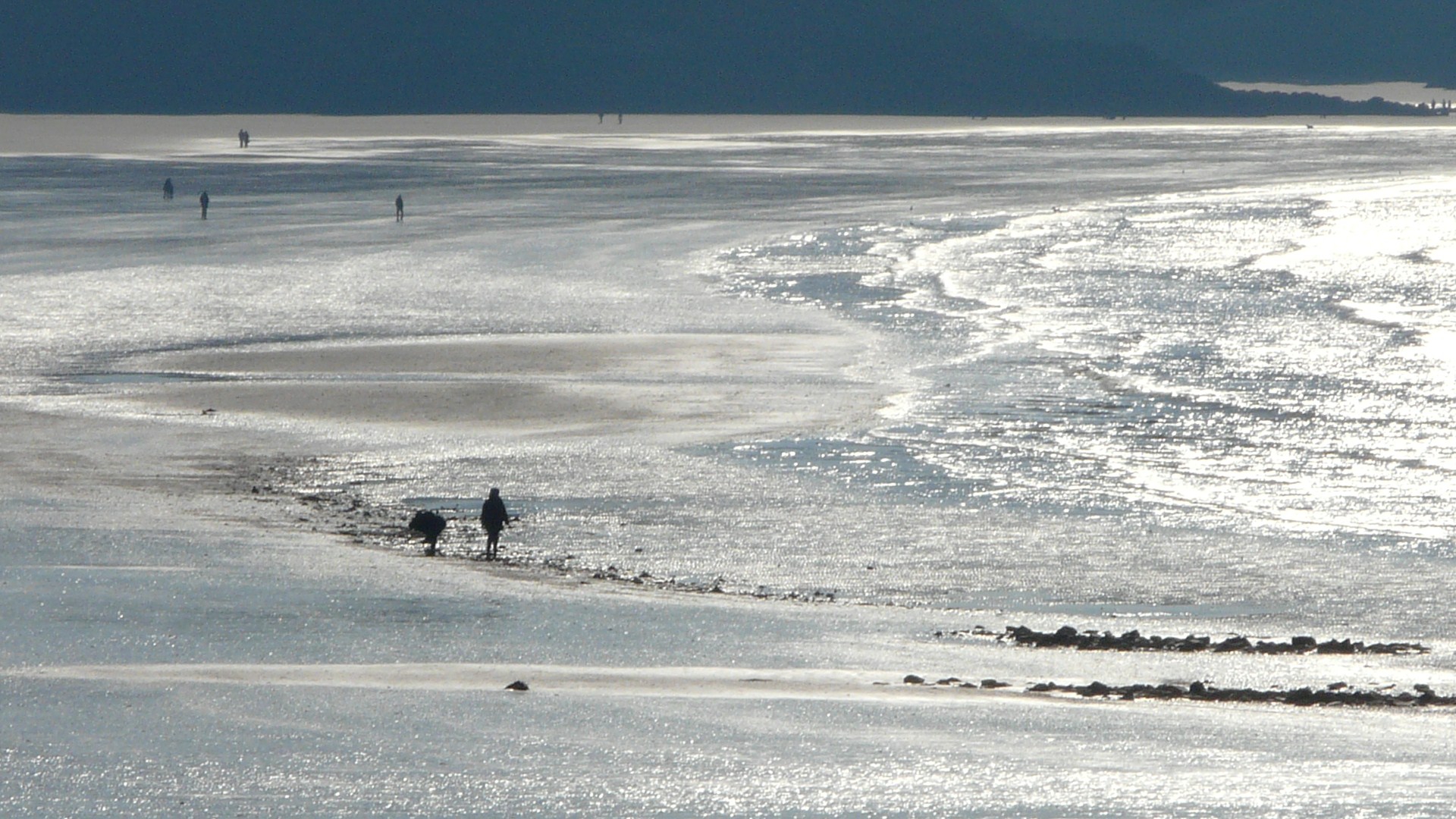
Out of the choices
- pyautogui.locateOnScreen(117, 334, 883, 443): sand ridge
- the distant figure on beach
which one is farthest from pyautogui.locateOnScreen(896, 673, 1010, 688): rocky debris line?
pyautogui.locateOnScreen(117, 334, 883, 443): sand ridge

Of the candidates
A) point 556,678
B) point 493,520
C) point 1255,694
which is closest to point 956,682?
point 1255,694

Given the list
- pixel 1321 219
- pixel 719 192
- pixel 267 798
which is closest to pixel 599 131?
pixel 719 192

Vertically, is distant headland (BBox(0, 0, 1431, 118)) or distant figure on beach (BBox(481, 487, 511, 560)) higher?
distant headland (BBox(0, 0, 1431, 118))

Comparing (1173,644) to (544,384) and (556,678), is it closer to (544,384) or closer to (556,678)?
(556,678)

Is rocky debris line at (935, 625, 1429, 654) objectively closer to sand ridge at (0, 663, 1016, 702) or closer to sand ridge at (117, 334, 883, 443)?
sand ridge at (0, 663, 1016, 702)

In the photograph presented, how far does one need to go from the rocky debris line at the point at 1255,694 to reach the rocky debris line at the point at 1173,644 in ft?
4.17

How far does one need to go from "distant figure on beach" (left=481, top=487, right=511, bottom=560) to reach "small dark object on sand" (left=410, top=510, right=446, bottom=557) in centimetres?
39

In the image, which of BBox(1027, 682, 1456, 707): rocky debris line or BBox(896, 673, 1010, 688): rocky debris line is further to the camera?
BBox(896, 673, 1010, 688): rocky debris line

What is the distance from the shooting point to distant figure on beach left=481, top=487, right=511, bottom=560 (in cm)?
1675

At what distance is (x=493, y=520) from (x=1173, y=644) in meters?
6.00

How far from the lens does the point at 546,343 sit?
101 feet

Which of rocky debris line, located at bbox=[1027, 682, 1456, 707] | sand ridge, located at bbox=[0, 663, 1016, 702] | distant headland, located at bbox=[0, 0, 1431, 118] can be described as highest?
distant headland, located at bbox=[0, 0, 1431, 118]

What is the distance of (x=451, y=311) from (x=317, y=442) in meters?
12.2

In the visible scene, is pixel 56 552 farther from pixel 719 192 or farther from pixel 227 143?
pixel 227 143
